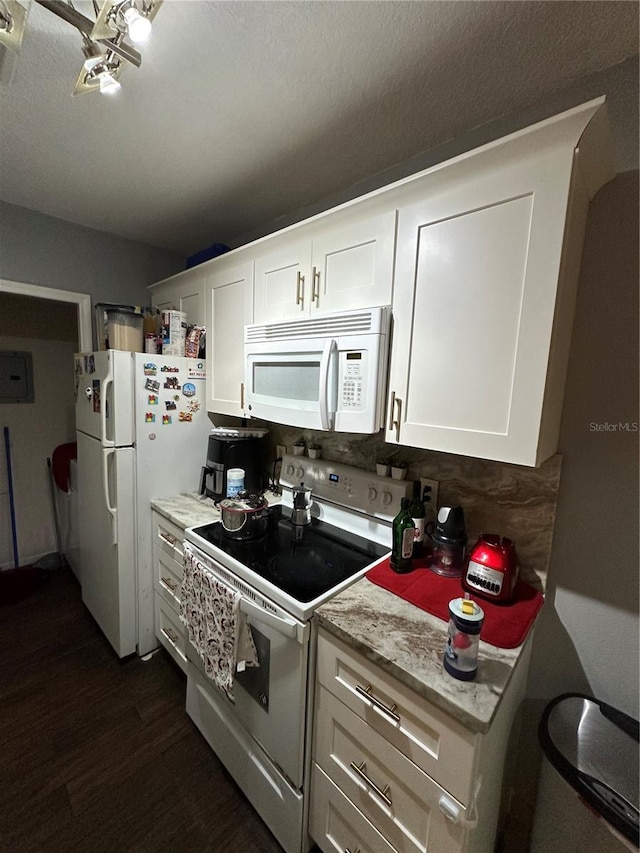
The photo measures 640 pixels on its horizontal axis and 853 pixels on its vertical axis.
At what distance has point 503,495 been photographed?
50.1 inches

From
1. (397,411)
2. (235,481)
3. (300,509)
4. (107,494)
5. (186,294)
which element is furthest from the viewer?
(186,294)

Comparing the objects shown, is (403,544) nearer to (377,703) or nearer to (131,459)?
(377,703)

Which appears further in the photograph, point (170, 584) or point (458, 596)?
point (170, 584)

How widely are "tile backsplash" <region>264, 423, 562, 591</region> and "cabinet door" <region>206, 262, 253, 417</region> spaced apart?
2.96 feet

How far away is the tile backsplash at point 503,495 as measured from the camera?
119cm

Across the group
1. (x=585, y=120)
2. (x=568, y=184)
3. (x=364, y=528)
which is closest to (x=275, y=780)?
(x=364, y=528)

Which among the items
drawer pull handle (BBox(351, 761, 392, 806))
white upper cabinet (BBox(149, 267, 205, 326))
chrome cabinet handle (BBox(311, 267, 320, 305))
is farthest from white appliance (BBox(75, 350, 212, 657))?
drawer pull handle (BBox(351, 761, 392, 806))

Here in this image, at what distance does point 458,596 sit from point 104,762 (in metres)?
1.65

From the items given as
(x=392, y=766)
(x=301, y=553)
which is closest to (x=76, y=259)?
(x=301, y=553)

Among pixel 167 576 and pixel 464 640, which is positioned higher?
pixel 464 640

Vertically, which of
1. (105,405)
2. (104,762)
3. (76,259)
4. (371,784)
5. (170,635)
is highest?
(76,259)

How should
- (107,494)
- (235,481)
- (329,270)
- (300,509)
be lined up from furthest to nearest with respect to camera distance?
(107,494) < (235,481) < (300,509) < (329,270)

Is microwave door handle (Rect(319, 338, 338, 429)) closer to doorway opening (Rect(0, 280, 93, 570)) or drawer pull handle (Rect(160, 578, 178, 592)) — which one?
drawer pull handle (Rect(160, 578, 178, 592))

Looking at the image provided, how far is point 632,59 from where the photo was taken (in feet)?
3.35
